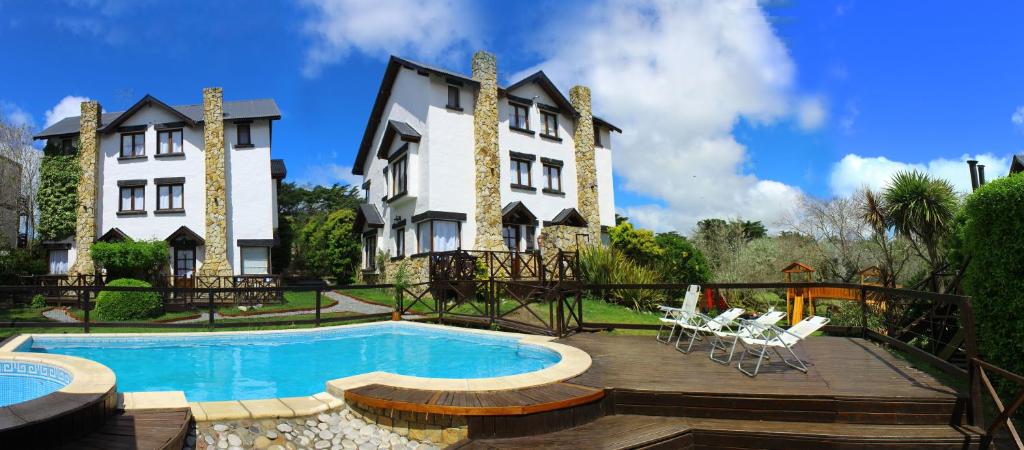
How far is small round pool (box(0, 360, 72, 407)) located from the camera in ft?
22.2

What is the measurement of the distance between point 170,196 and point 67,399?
22717mm

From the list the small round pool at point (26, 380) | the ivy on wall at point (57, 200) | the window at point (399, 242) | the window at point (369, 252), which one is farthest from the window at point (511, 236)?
the ivy on wall at point (57, 200)

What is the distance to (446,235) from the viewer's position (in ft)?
69.7

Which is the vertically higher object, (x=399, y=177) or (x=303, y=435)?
(x=399, y=177)

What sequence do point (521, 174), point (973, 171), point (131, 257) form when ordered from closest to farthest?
1. point (973, 171)
2. point (131, 257)
3. point (521, 174)

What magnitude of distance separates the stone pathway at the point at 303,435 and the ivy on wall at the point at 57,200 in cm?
2515

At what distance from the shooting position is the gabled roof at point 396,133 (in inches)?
866

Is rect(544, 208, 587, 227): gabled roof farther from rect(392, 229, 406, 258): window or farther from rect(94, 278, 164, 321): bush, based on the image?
rect(94, 278, 164, 321): bush

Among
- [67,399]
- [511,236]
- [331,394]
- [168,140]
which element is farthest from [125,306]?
[511,236]

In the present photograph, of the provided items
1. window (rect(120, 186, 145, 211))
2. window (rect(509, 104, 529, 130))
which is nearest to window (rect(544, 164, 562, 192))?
window (rect(509, 104, 529, 130))

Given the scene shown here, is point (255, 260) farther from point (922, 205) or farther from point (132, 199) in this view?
point (922, 205)

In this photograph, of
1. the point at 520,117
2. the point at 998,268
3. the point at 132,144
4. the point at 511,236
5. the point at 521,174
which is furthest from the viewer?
the point at 132,144

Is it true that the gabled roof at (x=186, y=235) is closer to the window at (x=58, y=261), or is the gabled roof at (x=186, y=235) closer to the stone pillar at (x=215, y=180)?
the stone pillar at (x=215, y=180)

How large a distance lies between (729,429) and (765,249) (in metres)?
25.6
